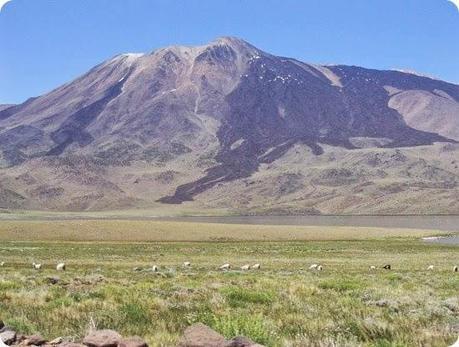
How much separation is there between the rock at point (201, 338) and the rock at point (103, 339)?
2.27 ft

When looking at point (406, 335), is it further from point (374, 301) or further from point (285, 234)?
point (285, 234)

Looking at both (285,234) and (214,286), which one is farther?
(285,234)

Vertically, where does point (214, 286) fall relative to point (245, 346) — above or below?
below

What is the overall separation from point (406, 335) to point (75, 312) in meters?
5.54

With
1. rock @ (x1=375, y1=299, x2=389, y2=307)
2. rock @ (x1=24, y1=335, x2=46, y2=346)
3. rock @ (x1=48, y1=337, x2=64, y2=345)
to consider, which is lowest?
rock @ (x1=375, y1=299, x2=389, y2=307)

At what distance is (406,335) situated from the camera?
802 centimetres

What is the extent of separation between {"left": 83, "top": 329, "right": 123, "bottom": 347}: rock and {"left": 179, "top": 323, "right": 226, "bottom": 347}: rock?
27.3 inches

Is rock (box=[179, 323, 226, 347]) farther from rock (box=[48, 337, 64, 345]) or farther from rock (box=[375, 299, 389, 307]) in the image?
rock (box=[375, 299, 389, 307])

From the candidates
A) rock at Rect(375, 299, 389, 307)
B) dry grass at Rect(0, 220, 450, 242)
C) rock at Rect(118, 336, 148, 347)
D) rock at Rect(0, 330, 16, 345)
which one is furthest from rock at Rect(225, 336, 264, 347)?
dry grass at Rect(0, 220, 450, 242)

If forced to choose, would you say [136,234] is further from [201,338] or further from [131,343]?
[201,338]

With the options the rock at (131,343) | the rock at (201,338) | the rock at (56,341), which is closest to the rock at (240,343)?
the rock at (201,338)

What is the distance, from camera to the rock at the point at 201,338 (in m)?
6.55

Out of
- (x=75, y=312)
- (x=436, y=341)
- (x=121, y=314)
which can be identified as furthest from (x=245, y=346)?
(x=75, y=312)

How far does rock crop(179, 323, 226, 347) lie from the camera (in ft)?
21.5
